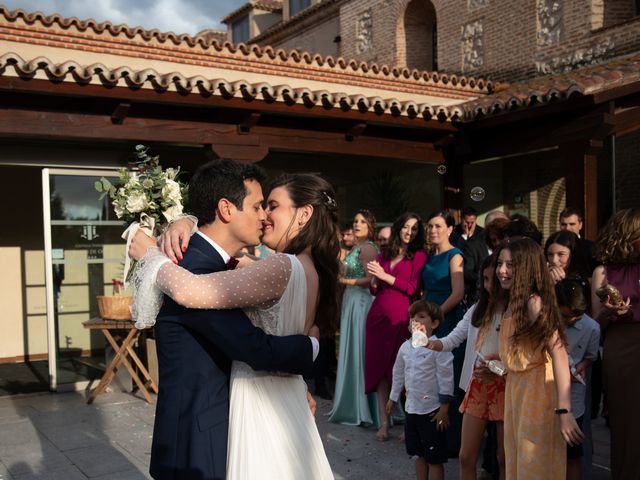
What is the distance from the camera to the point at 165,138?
27.0 ft

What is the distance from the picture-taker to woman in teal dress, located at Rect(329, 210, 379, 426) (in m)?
6.44

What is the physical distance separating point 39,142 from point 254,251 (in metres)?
3.12

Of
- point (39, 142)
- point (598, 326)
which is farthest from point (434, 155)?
point (598, 326)

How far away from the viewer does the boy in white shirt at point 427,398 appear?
13.9 ft

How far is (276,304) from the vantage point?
221cm

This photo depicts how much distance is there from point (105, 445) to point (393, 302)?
117 inches

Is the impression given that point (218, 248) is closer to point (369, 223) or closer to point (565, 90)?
point (369, 223)

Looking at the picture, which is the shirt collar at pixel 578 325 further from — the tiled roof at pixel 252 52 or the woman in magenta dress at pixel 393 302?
the tiled roof at pixel 252 52

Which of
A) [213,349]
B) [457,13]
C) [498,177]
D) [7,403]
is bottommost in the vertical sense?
[7,403]

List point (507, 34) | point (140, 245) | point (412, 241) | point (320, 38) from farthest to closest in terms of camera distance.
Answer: point (320, 38) → point (507, 34) → point (412, 241) → point (140, 245)

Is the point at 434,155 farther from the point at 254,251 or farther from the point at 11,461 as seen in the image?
the point at 11,461

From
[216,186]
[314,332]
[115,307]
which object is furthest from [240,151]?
[216,186]

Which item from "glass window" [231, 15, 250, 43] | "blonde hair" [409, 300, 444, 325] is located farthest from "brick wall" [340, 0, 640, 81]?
"blonde hair" [409, 300, 444, 325]

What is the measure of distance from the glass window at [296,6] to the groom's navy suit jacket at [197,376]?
74.5 feet
